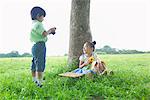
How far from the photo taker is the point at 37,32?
31.7ft

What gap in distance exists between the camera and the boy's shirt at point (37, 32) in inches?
379

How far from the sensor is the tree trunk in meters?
11.7

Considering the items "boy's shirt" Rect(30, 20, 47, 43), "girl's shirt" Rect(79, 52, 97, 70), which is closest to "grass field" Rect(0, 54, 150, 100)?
"girl's shirt" Rect(79, 52, 97, 70)

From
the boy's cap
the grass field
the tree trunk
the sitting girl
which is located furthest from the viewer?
the tree trunk

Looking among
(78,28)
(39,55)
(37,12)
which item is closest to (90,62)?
(78,28)

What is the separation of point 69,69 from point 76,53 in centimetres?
49

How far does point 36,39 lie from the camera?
9711 millimetres

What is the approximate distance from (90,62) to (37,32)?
5.55ft

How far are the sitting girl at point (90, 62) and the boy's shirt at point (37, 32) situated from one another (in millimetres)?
1381

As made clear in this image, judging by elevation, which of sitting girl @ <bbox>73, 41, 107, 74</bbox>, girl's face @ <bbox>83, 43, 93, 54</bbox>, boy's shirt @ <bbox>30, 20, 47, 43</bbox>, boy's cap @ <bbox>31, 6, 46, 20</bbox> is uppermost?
boy's cap @ <bbox>31, 6, 46, 20</bbox>

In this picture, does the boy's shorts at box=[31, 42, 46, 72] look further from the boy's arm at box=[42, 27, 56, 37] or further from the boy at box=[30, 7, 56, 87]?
the boy's arm at box=[42, 27, 56, 37]

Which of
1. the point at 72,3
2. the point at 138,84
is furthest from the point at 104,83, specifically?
the point at 72,3

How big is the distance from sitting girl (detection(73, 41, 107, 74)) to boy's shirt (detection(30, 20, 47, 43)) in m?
1.38

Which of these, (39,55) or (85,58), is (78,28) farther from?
(39,55)
